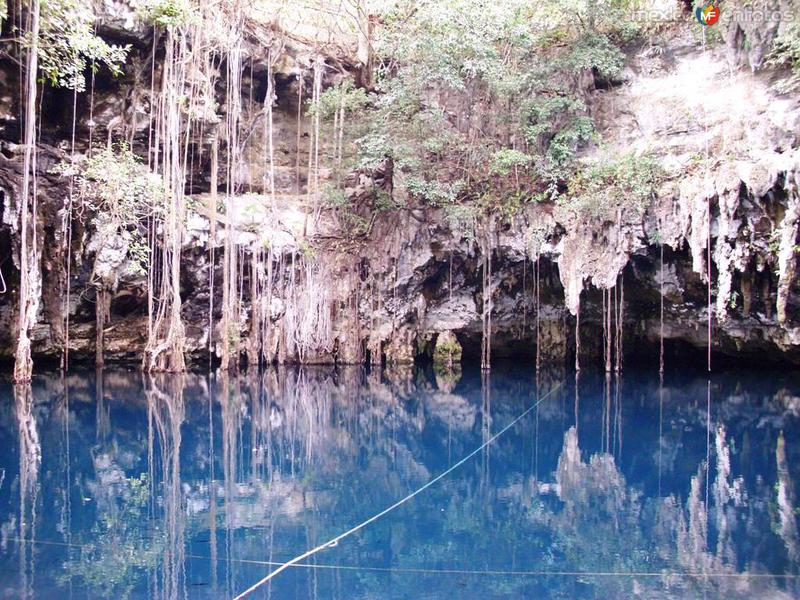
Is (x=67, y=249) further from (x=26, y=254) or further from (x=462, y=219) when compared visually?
(x=462, y=219)

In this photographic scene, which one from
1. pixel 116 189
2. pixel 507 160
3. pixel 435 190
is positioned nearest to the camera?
pixel 116 189

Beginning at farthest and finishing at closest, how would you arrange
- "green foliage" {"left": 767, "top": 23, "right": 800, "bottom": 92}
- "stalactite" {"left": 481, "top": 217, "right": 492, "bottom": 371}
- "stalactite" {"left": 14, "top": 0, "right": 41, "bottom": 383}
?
"stalactite" {"left": 481, "top": 217, "right": 492, "bottom": 371} → "green foliage" {"left": 767, "top": 23, "right": 800, "bottom": 92} → "stalactite" {"left": 14, "top": 0, "right": 41, "bottom": 383}

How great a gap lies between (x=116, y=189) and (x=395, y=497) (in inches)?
396

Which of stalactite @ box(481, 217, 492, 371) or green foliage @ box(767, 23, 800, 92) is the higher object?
green foliage @ box(767, 23, 800, 92)

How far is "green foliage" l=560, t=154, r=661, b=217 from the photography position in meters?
12.7

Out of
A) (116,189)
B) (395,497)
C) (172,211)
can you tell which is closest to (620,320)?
(172,211)

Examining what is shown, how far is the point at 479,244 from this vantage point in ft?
49.6

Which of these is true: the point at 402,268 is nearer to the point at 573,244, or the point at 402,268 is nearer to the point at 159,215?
the point at 573,244

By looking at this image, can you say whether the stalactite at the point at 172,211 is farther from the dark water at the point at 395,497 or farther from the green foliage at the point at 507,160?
the green foliage at the point at 507,160

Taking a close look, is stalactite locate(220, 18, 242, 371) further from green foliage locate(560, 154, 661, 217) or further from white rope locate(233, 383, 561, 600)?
white rope locate(233, 383, 561, 600)
